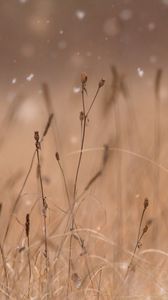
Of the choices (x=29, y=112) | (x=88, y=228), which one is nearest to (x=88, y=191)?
(x=88, y=228)

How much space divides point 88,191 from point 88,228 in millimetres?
103

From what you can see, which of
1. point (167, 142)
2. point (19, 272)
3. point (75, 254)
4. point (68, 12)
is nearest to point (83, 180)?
point (167, 142)

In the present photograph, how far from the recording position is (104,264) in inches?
80.1

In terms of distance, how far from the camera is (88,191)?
2314 mm

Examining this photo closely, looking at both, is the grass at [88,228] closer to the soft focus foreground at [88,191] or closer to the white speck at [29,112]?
the soft focus foreground at [88,191]

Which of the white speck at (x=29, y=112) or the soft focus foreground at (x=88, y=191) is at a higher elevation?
the white speck at (x=29, y=112)

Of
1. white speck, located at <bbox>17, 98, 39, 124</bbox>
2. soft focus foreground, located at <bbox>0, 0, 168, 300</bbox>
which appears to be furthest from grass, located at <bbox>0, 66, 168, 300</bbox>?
white speck, located at <bbox>17, 98, 39, 124</bbox>

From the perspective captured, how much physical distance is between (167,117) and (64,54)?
1865mm

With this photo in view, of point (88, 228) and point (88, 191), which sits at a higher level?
point (88, 191)

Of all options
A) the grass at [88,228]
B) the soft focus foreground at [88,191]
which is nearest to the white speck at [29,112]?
the soft focus foreground at [88,191]

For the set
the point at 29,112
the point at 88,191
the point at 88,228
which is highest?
the point at 29,112

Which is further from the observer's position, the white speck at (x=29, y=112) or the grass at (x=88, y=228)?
the white speck at (x=29, y=112)

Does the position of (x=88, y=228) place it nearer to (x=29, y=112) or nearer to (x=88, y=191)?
(x=88, y=191)

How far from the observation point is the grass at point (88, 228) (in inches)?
76.9
